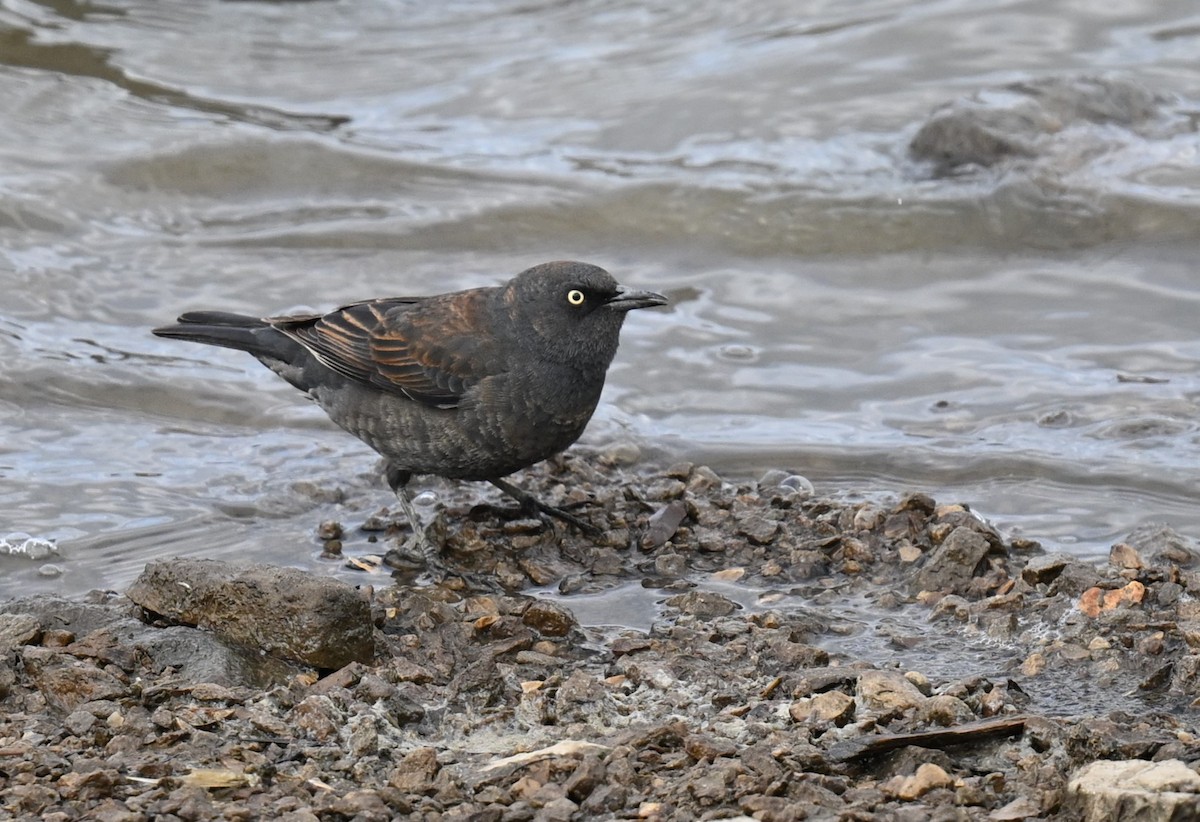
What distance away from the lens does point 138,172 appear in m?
12.0

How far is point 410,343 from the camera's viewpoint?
7.09m

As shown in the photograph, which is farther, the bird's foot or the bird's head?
the bird's head

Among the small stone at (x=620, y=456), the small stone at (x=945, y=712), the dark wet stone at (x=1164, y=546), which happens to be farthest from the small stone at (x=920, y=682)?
the small stone at (x=620, y=456)

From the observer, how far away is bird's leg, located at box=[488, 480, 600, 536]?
22.4ft

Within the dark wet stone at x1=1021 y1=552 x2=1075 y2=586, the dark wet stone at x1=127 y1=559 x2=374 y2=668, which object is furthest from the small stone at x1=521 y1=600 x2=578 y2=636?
the dark wet stone at x1=1021 y1=552 x2=1075 y2=586

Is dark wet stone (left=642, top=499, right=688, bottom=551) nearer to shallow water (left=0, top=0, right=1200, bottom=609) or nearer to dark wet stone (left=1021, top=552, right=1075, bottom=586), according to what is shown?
shallow water (left=0, top=0, right=1200, bottom=609)

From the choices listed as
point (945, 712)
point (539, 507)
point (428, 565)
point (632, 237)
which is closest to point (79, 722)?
point (428, 565)

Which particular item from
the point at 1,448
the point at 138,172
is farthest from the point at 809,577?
the point at 138,172

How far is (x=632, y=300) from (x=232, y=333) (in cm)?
229

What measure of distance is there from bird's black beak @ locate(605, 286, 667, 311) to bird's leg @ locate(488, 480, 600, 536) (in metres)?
1.00

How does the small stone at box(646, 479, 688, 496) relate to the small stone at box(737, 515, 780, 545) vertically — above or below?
above

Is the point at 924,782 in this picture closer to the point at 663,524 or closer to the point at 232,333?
the point at 663,524

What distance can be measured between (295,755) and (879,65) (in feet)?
34.1

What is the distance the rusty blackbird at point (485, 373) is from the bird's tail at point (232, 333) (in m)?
0.45
